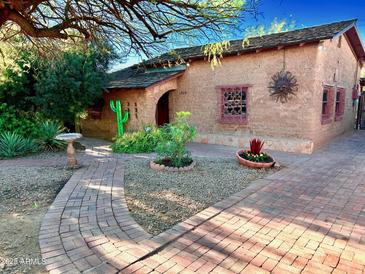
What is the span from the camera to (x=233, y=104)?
1056 cm

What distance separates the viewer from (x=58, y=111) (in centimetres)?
1095

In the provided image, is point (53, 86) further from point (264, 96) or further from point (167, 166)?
point (264, 96)

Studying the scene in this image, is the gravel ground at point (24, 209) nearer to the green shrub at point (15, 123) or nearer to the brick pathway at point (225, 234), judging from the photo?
the brick pathway at point (225, 234)

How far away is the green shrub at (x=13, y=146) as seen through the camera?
7973 mm

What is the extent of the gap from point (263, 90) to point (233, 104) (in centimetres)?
139

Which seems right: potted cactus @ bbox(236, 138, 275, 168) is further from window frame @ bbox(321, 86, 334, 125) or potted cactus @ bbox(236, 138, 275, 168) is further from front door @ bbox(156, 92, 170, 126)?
front door @ bbox(156, 92, 170, 126)

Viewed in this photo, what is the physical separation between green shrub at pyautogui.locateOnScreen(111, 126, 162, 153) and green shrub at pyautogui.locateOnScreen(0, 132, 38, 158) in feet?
9.27

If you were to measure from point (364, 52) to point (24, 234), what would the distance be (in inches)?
634

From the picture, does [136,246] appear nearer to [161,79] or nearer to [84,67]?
[161,79]

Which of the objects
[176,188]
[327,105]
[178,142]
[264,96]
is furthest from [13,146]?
[327,105]

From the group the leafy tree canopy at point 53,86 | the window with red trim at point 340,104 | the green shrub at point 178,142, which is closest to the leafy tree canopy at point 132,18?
the green shrub at point 178,142

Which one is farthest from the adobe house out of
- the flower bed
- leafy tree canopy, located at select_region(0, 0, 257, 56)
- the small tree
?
the flower bed

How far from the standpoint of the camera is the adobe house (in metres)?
8.83

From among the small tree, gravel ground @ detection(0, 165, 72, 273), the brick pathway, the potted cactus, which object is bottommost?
the brick pathway
